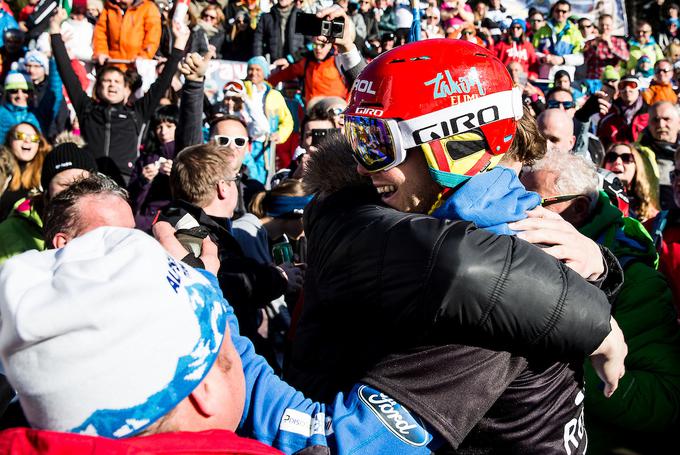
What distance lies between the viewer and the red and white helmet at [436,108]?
190 centimetres

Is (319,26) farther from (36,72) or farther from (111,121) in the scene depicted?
(36,72)

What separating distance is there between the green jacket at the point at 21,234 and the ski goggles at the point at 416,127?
3.55m

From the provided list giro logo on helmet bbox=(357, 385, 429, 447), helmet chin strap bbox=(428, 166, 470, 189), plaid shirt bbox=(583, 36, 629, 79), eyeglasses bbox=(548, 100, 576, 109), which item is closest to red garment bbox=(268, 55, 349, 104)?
eyeglasses bbox=(548, 100, 576, 109)

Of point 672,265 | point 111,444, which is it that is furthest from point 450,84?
point 672,265

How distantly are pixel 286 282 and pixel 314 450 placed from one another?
2.33m

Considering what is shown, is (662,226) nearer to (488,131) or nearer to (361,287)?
(488,131)

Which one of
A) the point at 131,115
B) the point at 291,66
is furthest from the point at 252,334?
the point at 291,66

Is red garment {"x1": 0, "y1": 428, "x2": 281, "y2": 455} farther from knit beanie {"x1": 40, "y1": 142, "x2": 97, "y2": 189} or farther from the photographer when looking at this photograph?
the photographer

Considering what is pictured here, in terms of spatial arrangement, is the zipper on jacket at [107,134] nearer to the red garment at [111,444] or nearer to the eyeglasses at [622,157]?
the eyeglasses at [622,157]

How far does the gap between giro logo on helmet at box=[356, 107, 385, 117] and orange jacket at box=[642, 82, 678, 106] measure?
38.2ft

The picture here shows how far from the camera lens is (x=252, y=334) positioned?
4109 mm

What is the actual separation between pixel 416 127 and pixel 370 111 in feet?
0.46

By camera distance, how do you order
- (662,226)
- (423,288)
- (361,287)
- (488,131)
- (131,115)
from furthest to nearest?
(131,115), (662,226), (488,131), (361,287), (423,288)

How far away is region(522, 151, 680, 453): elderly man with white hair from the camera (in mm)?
3264
